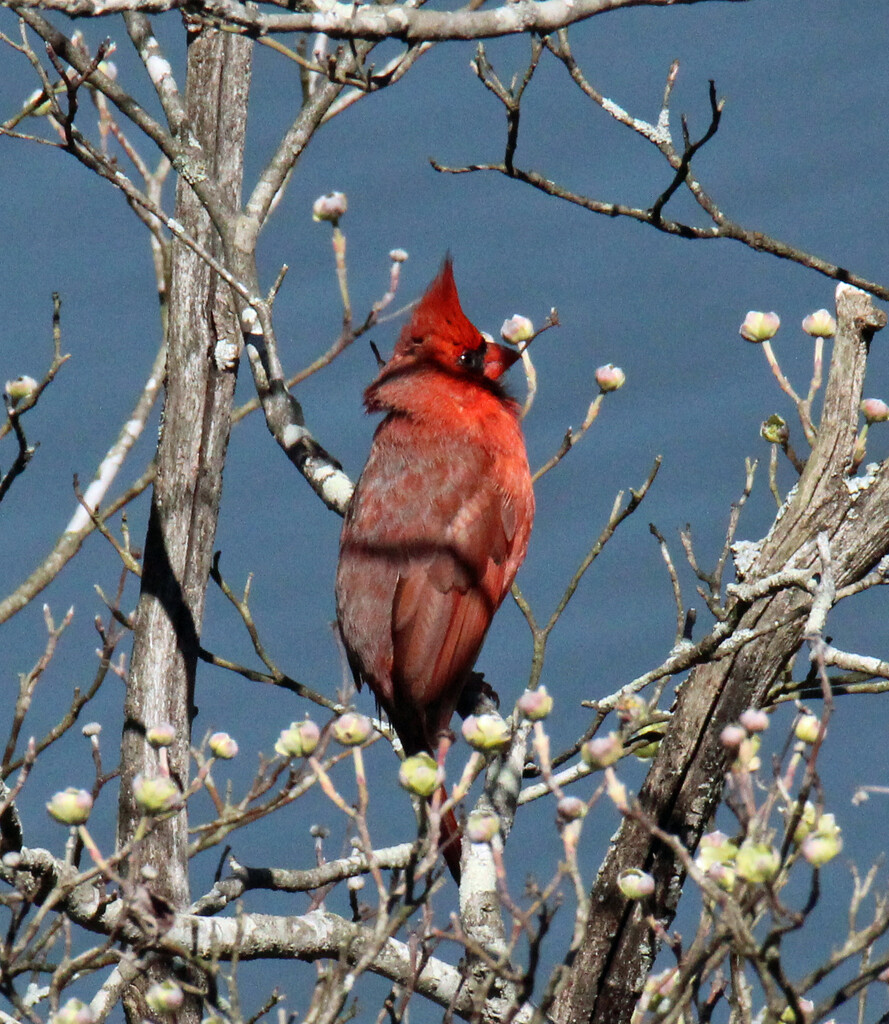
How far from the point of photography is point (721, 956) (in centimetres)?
189

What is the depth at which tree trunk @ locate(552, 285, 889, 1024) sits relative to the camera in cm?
314

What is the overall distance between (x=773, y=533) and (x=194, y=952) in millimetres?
1592

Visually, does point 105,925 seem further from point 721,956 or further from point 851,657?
point 851,657

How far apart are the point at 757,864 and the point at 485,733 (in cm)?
40

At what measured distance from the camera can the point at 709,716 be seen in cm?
317

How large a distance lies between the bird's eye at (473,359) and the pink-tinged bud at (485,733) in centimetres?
Answer: 254

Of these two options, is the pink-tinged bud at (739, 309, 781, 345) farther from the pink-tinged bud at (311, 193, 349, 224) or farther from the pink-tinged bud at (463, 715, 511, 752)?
the pink-tinged bud at (463, 715, 511, 752)

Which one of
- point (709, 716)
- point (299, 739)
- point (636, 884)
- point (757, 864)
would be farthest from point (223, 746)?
point (709, 716)

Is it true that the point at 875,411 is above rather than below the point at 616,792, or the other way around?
above

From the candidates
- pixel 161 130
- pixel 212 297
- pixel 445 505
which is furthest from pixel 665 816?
pixel 161 130

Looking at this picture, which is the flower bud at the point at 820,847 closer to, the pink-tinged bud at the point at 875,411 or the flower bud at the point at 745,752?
the flower bud at the point at 745,752

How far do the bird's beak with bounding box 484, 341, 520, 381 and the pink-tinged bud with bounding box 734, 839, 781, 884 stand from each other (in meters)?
2.86

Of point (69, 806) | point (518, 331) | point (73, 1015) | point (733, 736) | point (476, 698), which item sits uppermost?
point (518, 331)

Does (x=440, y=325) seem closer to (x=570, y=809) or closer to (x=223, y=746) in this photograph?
(x=223, y=746)
